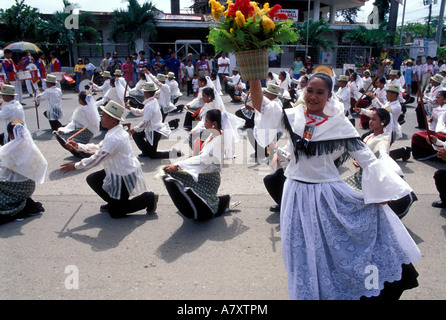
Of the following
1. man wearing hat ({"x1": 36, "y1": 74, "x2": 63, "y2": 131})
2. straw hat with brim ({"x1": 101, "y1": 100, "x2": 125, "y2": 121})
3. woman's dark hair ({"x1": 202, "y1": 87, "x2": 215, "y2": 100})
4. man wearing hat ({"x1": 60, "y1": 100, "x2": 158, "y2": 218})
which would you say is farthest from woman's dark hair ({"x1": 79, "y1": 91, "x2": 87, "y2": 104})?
straw hat with brim ({"x1": 101, "y1": 100, "x2": 125, "y2": 121})

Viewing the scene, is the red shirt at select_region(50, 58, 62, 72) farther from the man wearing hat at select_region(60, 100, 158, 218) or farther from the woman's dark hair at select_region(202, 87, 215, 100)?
the man wearing hat at select_region(60, 100, 158, 218)

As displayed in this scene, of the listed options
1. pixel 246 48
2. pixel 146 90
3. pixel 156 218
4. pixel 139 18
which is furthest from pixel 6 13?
pixel 246 48

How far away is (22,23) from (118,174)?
19810 millimetres

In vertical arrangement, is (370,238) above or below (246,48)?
below

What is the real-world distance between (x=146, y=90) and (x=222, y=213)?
3.96 m

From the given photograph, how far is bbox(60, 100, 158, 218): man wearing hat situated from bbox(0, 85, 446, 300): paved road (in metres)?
0.19

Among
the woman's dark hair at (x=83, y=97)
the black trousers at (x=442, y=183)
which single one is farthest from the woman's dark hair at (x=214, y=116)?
the woman's dark hair at (x=83, y=97)

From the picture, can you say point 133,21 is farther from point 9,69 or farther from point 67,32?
point 9,69

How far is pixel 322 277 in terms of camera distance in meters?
2.71

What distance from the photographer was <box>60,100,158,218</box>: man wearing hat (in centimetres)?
488

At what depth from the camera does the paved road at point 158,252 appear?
3.46 m

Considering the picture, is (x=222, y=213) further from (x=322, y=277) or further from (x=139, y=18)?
(x=139, y=18)

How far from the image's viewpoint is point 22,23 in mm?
20734

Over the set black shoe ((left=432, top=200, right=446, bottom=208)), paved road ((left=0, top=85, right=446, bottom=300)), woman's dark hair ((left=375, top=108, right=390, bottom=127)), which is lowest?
paved road ((left=0, top=85, right=446, bottom=300))
